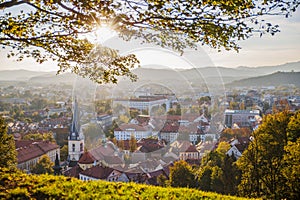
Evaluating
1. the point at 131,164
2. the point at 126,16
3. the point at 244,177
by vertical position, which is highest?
the point at 126,16

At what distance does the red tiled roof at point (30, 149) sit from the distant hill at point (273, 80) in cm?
12403

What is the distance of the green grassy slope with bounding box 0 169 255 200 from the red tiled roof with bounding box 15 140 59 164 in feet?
105

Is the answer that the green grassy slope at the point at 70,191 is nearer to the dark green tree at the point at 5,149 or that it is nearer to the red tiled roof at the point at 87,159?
the dark green tree at the point at 5,149

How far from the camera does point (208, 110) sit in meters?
66.1

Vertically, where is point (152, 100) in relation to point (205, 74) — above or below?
below

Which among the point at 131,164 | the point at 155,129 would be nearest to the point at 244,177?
the point at 131,164

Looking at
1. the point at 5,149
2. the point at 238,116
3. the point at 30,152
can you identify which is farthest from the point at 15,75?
the point at 5,149

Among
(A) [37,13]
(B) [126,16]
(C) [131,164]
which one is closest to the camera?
(B) [126,16]

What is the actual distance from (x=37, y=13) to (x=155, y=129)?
4829 cm

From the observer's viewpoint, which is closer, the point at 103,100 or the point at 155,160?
the point at 155,160

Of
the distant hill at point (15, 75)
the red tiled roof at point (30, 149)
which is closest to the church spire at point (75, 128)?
the red tiled roof at point (30, 149)

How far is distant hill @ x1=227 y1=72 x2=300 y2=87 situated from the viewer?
15112 cm

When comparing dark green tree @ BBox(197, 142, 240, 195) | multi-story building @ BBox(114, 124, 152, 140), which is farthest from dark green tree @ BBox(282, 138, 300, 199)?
multi-story building @ BBox(114, 124, 152, 140)

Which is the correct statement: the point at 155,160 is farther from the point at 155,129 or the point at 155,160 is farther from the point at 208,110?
the point at 208,110
